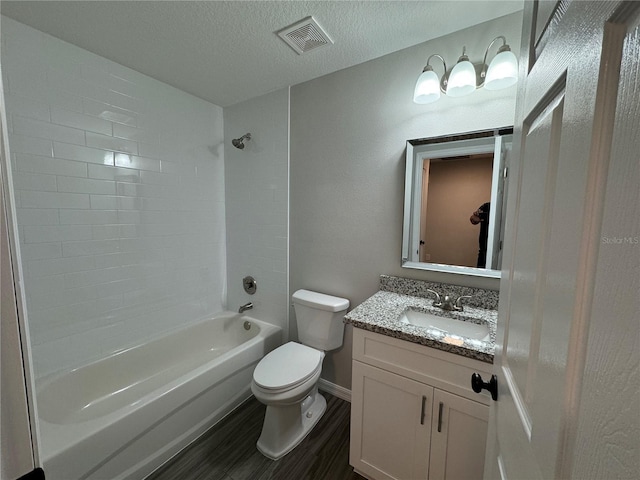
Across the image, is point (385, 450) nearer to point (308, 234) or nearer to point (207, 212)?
point (308, 234)

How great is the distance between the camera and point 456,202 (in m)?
1.46

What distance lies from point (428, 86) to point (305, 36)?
28.8 inches

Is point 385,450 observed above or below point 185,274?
below

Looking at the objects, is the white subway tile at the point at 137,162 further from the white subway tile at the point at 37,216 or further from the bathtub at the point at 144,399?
the bathtub at the point at 144,399

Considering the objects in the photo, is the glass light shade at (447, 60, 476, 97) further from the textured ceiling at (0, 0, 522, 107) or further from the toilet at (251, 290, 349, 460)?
the toilet at (251, 290, 349, 460)

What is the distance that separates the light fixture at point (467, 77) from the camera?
1194mm

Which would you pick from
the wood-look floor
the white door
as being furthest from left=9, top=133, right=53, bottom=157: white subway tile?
the white door

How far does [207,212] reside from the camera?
2324mm

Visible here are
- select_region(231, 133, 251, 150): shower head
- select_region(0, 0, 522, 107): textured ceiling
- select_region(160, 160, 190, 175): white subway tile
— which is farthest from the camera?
select_region(231, 133, 251, 150): shower head

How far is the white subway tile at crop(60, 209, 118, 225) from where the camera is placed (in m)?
1.55

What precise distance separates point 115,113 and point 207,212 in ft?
3.01

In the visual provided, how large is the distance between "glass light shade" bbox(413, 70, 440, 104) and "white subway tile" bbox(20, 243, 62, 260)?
227 centimetres

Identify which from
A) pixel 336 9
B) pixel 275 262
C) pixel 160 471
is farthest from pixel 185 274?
pixel 336 9

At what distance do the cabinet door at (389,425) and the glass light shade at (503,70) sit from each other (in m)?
1.44
